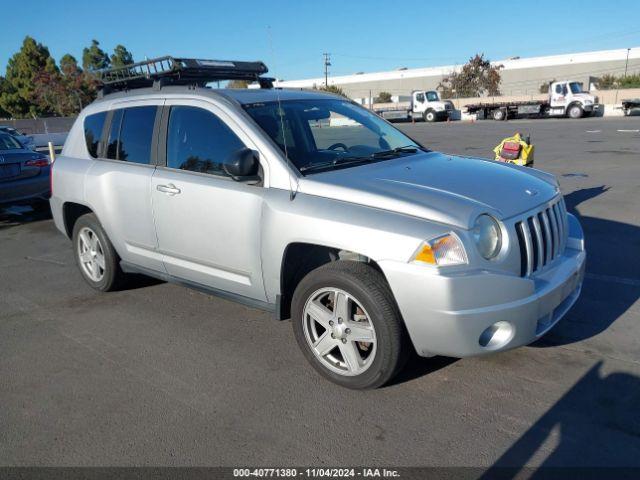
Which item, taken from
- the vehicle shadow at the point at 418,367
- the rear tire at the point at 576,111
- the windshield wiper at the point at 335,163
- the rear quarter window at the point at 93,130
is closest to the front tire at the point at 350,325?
the vehicle shadow at the point at 418,367

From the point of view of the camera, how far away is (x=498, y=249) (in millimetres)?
3094

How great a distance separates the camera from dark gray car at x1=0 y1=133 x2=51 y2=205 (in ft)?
29.0

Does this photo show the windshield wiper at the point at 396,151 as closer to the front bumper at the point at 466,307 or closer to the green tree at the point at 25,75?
the front bumper at the point at 466,307

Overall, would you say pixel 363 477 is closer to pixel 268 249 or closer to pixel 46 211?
pixel 268 249

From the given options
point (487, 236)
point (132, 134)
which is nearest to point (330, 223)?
point (487, 236)

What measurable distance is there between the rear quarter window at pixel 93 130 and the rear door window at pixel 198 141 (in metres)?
1.18

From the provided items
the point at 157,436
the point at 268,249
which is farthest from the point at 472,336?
the point at 157,436

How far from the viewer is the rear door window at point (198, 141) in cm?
398

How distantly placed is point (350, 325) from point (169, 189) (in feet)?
6.08

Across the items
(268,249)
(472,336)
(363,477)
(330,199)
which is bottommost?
(363,477)

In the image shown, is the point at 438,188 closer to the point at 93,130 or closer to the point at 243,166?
the point at 243,166

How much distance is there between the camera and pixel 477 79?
7569cm

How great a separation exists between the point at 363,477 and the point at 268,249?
1.56 metres

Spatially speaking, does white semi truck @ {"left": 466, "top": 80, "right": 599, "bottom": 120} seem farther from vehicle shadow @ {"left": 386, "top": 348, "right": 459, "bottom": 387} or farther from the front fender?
the front fender
